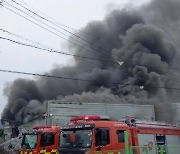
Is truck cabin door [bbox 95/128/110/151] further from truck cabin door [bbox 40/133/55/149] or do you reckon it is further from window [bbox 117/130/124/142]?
truck cabin door [bbox 40/133/55/149]

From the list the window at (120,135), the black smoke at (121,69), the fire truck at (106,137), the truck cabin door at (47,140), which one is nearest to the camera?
the fire truck at (106,137)

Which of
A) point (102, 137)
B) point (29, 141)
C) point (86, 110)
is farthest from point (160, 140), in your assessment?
point (86, 110)

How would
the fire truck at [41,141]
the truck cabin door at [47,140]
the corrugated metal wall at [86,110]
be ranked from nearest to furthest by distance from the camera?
the fire truck at [41,141], the truck cabin door at [47,140], the corrugated metal wall at [86,110]

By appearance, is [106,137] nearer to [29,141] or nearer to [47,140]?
[47,140]

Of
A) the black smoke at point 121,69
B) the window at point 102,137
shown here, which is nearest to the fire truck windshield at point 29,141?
the window at point 102,137

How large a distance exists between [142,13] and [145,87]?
1261 cm

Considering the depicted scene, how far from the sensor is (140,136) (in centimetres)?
1223

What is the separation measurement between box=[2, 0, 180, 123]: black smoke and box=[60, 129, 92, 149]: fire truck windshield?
17.1m

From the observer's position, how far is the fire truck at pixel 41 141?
13961mm

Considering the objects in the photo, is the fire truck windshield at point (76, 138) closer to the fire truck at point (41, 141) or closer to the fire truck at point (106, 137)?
the fire truck at point (106, 137)

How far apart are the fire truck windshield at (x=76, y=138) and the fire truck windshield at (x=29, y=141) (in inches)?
137

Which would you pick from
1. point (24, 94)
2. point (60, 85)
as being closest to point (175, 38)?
point (60, 85)

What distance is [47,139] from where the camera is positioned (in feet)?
46.5

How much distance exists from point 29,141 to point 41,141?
1.79ft
